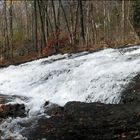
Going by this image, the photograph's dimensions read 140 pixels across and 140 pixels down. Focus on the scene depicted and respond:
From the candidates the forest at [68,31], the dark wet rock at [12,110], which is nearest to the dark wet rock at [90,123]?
the dark wet rock at [12,110]

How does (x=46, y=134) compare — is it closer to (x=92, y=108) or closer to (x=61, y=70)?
(x=92, y=108)

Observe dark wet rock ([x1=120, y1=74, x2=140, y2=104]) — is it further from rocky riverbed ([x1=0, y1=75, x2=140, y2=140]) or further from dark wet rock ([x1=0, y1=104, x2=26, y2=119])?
A: dark wet rock ([x1=0, y1=104, x2=26, y2=119])

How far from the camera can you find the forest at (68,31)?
3100cm

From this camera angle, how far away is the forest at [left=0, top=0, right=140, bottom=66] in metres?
31.0

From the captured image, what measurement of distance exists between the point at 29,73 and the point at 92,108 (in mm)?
8539

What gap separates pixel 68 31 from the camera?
34031 mm

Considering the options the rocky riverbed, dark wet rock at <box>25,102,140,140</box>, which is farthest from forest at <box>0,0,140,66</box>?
dark wet rock at <box>25,102,140,140</box>

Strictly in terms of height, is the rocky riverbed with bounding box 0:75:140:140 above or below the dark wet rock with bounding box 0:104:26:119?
above

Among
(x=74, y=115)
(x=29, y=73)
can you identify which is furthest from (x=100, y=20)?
(x=74, y=115)

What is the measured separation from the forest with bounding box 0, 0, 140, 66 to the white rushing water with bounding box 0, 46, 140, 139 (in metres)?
5.50

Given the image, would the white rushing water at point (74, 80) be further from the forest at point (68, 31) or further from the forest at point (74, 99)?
the forest at point (68, 31)

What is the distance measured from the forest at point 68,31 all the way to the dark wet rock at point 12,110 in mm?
11597

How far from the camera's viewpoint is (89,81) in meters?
15.8

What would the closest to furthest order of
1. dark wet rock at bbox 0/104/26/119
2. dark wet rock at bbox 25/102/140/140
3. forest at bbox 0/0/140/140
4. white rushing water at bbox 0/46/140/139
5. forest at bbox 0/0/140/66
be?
dark wet rock at bbox 25/102/140/140 < forest at bbox 0/0/140/140 < dark wet rock at bbox 0/104/26/119 < white rushing water at bbox 0/46/140/139 < forest at bbox 0/0/140/66
